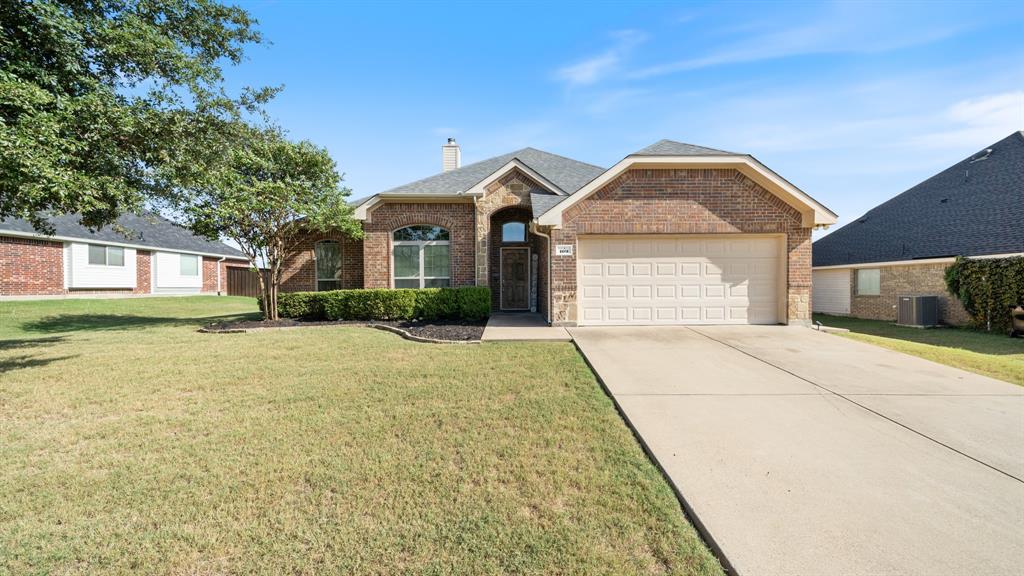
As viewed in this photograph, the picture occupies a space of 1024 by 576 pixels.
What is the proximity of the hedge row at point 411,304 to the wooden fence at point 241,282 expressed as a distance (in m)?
20.7

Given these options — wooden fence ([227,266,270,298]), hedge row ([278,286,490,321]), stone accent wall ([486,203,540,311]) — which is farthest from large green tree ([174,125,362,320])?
wooden fence ([227,266,270,298])

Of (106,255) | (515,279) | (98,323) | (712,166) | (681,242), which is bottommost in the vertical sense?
(98,323)

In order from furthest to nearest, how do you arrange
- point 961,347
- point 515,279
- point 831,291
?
point 831,291 < point 515,279 < point 961,347

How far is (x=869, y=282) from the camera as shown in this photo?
1517 centimetres

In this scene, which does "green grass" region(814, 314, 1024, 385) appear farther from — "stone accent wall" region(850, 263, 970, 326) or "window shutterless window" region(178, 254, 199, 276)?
"window shutterless window" region(178, 254, 199, 276)

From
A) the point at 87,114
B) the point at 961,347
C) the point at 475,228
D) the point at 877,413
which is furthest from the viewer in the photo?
the point at 475,228

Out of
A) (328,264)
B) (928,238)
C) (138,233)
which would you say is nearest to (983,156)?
(928,238)

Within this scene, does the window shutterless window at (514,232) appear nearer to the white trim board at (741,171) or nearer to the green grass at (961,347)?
the white trim board at (741,171)

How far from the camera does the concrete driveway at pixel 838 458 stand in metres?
2.41

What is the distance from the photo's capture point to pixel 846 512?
273 cm

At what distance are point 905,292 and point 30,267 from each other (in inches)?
1395

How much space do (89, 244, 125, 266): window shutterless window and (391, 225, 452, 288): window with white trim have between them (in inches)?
730

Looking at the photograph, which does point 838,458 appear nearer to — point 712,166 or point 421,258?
point 712,166

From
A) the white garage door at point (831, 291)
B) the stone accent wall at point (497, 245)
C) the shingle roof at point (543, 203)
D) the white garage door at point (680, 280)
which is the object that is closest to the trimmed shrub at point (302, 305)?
the stone accent wall at point (497, 245)
